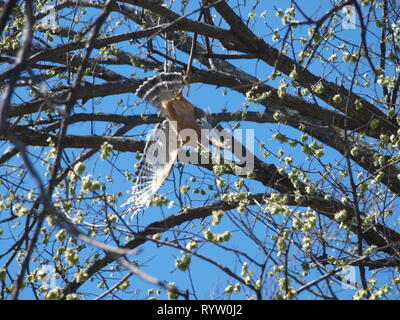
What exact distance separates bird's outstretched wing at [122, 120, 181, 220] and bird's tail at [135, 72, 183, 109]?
276 mm

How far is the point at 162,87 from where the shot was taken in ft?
17.2

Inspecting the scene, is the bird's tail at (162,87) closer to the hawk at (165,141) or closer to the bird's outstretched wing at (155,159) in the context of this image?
the hawk at (165,141)

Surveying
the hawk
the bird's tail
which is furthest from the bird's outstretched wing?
Result: the bird's tail

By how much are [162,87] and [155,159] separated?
594 millimetres

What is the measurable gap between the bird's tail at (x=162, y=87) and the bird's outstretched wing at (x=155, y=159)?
0.28 meters

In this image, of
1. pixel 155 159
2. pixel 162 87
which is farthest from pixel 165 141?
pixel 162 87

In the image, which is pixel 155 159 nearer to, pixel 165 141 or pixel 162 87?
pixel 165 141

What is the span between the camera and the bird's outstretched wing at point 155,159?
4.77 m

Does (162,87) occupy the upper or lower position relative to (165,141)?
upper

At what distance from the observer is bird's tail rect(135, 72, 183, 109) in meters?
5.20

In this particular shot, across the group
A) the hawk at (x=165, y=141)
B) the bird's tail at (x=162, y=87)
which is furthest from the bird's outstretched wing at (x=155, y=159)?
the bird's tail at (x=162, y=87)

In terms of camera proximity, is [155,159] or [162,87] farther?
[162,87]

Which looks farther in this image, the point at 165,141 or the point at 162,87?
the point at 162,87

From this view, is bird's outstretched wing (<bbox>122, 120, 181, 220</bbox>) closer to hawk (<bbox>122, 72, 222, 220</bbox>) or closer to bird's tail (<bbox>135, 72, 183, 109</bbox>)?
hawk (<bbox>122, 72, 222, 220</bbox>)
